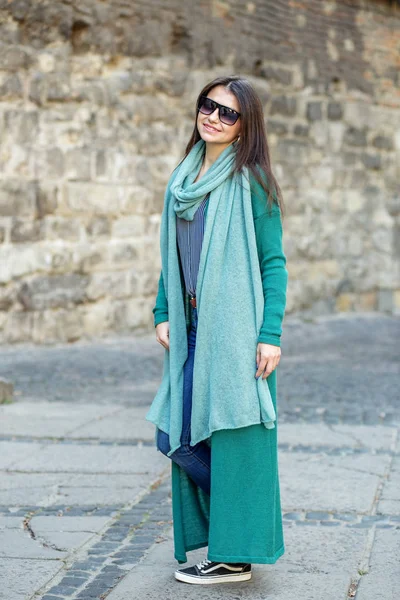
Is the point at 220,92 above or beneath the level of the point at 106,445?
above

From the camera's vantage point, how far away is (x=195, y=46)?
36.3ft

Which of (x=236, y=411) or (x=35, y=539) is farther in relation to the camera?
(x=35, y=539)

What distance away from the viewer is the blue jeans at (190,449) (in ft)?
11.2

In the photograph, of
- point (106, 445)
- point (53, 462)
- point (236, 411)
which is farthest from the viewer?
point (106, 445)

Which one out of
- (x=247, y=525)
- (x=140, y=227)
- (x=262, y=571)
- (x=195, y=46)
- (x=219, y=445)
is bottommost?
(x=262, y=571)

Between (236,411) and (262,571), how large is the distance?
647mm

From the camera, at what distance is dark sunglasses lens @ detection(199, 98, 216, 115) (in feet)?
11.3

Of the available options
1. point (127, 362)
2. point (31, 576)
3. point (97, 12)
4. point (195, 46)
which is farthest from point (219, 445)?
point (195, 46)

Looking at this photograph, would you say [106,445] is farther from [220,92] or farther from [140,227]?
[140,227]

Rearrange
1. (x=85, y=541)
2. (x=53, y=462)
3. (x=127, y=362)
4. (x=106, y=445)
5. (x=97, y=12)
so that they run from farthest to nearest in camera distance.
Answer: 1. (x=97, y=12)
2. (x=127, y=362)
3. (x=106, y=445)
4. (x=53, y=462)
5. (x=85, y=541)

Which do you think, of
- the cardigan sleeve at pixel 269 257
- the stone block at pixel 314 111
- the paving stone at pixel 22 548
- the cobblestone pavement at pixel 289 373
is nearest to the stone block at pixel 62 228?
the cobblestone pavement at pixel 289 373

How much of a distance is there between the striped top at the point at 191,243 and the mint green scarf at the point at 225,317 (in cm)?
4

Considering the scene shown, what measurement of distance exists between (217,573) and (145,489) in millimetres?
1265

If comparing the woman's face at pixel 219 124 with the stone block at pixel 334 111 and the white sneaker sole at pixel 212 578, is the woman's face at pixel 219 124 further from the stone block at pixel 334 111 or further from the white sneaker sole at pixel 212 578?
the stone block at pixel 334 111
